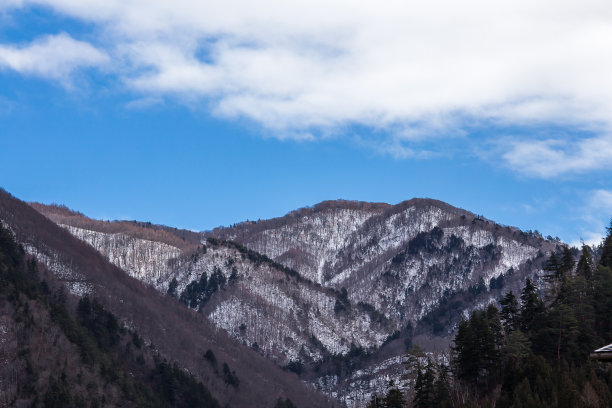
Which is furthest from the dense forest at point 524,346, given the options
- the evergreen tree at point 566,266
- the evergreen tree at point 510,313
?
the evergreen tree at point 566,266

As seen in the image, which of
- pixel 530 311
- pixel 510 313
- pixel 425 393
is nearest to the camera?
pixel 425 393

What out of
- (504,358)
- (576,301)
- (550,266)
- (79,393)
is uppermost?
(550,266)

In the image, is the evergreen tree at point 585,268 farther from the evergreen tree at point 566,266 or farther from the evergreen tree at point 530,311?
the evergreen tree at point 530,311

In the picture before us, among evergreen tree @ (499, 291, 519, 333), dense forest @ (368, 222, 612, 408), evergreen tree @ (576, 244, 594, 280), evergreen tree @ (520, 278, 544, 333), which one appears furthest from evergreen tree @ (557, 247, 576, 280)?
evergreen tree @ (499, 291, 519, 333)

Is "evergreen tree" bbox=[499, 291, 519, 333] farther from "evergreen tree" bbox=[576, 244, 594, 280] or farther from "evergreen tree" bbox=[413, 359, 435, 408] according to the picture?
"evergreen tree" bbox=[413, 359, 435, 408]

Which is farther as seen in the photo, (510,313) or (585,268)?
(585,268)

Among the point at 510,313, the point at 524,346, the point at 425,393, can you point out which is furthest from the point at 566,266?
the point at 425,393

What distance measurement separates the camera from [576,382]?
7888 cm

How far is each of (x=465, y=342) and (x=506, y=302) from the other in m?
15.3

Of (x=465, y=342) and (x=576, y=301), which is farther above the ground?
(x=576, y=301)

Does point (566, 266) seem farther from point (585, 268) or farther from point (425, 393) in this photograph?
point (425, 393)

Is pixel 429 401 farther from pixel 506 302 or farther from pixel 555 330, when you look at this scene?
pixel 506 302

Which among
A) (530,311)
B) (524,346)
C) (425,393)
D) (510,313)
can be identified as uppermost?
(530,311)

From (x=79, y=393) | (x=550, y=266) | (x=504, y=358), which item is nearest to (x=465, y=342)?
(x=504, y=358)
